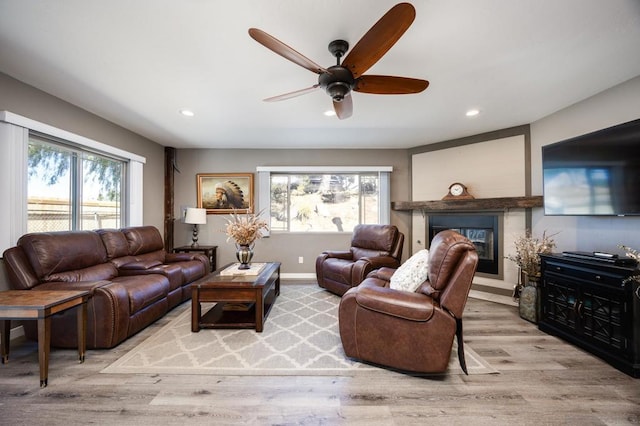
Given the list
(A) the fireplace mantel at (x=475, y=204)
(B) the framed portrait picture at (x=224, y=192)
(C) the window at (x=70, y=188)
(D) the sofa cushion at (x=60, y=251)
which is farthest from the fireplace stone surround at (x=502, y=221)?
(C) the window at (x=70, y=188)

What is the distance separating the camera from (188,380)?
1.73 meters

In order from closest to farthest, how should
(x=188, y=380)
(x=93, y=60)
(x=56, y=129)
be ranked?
(x=188, y=380) → (x=93, y=60) → (x=56, y=129)

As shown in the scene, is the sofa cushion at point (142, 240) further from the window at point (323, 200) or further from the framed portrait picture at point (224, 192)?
the window at point (323, 200)

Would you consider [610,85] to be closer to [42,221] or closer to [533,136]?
[533,136]

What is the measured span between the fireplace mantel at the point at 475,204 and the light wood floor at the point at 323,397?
1.85 m

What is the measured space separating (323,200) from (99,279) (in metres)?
3.36

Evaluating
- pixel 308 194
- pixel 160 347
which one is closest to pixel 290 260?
pixel 308 194

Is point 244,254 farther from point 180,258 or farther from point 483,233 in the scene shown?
point 483,233

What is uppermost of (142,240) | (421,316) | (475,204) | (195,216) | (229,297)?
(475,204)

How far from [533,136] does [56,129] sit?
574 centimetres

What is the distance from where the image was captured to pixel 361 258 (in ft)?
11.7

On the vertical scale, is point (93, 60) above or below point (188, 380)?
above

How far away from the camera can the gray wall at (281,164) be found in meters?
4.60

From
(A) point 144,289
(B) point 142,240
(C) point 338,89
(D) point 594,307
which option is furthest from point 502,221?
(B) point 142,240
